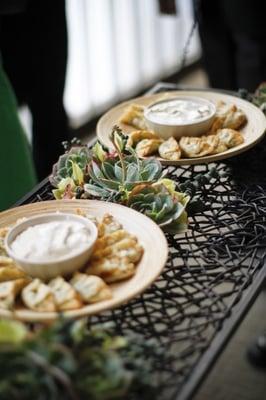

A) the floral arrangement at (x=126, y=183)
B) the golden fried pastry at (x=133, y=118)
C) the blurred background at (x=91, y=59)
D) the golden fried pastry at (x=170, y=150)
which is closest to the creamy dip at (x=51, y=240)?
the floral arrangement at (x=126, y=183)

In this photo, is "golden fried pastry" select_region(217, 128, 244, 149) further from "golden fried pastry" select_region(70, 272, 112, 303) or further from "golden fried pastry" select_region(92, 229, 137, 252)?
"golden fried pastry" select_region(70, 272, 112, 303)

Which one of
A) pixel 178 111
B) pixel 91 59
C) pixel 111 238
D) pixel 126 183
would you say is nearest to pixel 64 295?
pixel 111 238

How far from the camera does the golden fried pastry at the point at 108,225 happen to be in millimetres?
919

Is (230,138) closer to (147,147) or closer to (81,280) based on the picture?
(147,147)

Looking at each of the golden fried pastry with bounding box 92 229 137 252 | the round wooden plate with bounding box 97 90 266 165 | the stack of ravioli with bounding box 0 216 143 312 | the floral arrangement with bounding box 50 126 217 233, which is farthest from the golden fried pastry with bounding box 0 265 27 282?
the round wooden plate with bounding box 97 90 266 165

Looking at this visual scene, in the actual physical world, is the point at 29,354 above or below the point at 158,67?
above

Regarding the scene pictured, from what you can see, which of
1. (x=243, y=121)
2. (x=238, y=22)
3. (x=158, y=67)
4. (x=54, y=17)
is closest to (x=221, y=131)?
(x=243, y=121)

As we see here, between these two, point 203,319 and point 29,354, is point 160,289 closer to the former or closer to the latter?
point 203,319

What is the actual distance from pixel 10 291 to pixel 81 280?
0.28 ft

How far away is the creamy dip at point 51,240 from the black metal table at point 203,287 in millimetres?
97

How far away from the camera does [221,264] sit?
0.92m

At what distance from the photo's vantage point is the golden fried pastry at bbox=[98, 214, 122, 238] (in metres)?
0.92

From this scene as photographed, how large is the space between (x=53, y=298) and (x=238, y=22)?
1537 millimetres

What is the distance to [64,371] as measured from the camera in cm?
65
